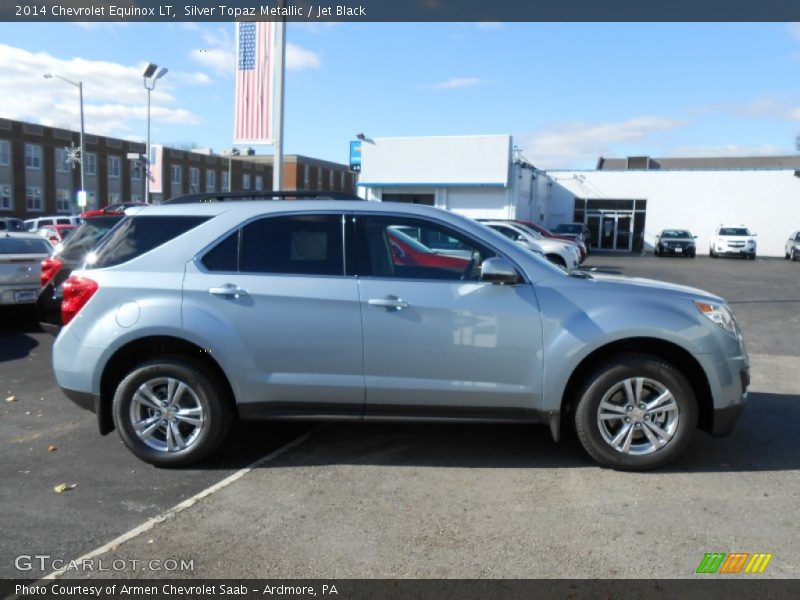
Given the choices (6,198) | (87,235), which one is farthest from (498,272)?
(6,198)

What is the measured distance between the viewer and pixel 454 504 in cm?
390

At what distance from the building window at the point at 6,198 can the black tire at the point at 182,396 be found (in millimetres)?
55130

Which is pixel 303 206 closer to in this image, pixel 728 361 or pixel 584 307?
pixel 584 307

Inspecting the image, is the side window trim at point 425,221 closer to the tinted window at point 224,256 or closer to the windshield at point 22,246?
the tinted window at point 224,256

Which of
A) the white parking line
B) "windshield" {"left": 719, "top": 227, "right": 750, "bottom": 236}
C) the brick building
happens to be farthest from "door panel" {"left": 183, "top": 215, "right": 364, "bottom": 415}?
the brick building

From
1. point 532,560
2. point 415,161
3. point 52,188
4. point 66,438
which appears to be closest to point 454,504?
point 532,560

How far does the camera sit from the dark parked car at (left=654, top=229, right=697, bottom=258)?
33094 millimetres

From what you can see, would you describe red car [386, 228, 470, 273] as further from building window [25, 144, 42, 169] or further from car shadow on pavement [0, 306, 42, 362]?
building window [25, 144, 42, 169]

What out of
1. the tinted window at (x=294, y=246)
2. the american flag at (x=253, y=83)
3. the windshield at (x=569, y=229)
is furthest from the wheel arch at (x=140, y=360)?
the windshield at (x=569, y=229)

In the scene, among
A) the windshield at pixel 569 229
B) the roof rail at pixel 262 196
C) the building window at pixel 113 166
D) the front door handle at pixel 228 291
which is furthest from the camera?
the building window at pixel 113 166

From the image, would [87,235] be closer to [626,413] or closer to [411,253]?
[411,253]

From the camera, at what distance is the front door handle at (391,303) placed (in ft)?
14.0

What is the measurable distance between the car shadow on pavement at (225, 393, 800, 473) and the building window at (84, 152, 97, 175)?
195 ft

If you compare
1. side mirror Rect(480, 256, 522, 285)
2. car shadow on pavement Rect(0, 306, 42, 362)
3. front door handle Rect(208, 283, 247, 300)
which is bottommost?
car shadow on pavement Rect(0, 306, 42, 362)
